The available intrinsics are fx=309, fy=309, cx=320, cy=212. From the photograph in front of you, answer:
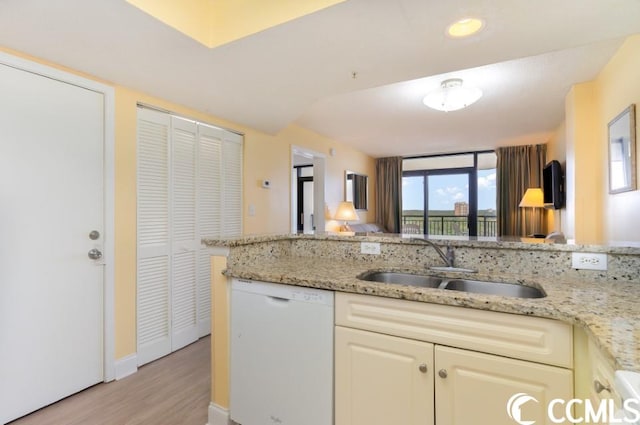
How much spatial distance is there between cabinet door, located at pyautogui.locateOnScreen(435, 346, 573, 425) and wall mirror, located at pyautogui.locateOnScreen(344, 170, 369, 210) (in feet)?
15.0

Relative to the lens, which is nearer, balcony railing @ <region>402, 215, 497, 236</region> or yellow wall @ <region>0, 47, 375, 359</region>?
yellow wall @ <region>0, 47, 375, 359</region>

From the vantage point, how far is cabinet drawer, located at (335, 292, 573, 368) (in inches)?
39.8

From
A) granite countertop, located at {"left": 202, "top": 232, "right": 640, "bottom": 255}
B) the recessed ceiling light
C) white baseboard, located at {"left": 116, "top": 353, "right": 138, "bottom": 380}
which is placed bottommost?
white baseboard, located at {"left": 116, "top": 353, "right": 138, "bottom": 380}

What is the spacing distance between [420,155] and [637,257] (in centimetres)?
549

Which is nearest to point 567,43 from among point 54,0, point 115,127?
point 54,0

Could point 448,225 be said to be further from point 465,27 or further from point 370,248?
point 465,27

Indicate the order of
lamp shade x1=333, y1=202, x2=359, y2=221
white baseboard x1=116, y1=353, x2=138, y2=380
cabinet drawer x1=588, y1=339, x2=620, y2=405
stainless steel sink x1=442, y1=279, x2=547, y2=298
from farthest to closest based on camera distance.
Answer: lamp shade x1=333, y1=202, x2=359, y2=221 < white baseboard x1=116, y1=353, x2=138, y2=380 < stainless steel sink x1=442, y1=279, x2=547, y2=298 < cabinet drawer x1=588, y1=339, x2=620, y2=405

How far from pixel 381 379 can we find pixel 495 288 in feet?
2.26

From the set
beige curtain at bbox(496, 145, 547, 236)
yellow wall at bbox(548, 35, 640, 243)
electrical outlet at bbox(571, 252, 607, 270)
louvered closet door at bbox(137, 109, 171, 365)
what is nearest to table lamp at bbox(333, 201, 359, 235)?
yellow wall at bbox(548, 35, 640, 243)

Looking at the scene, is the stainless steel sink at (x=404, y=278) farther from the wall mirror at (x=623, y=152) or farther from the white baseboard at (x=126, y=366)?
the white baseboard at (x=126, y=366)

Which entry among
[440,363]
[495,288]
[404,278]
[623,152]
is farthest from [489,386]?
[623,152]

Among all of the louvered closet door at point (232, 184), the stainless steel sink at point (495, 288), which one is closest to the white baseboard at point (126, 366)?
the louvered closet door at point (232, 184)

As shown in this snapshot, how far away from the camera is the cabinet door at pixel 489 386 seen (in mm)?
1014

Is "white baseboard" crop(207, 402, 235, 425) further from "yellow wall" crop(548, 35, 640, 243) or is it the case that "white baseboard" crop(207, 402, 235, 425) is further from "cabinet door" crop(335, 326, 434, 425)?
"yellow wall" crop(548, 35, 640, 243)
